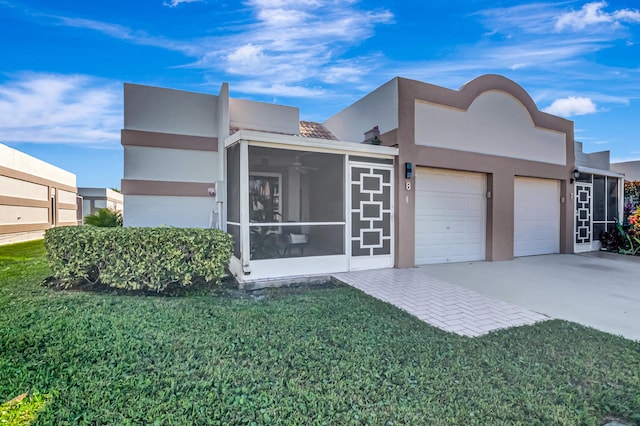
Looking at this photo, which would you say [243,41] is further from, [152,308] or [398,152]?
[152,308]

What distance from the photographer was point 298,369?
3.02m

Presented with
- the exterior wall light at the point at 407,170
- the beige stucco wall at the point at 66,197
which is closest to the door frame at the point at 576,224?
the exterior wall light at the point at 407,170

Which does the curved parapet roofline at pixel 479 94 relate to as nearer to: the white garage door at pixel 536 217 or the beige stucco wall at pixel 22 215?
the white garage door at pixel 536 217

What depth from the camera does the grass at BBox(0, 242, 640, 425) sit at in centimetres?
243

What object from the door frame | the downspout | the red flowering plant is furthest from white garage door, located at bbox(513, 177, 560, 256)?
the downspout

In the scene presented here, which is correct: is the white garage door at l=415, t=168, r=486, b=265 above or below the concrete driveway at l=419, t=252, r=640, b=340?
above

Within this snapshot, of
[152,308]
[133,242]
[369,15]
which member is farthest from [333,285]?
[369,15]

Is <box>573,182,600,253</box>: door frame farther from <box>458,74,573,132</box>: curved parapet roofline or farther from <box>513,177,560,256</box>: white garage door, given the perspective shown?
<box>458,74,573,132</box>: curved parapet roofline

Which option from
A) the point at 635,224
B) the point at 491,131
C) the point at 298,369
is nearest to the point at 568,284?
the point at 491,131

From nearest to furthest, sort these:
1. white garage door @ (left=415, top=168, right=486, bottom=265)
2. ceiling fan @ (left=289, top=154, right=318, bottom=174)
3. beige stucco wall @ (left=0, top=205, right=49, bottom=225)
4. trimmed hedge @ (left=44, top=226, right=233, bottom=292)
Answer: trimmed hedge @ (left=44, top=226, right=233, bottom=292), white garage door @ (left=415, top=168, right=486, bottom=265), ceiling fan @ (left=289, top=154, right=318, bottom=174), beige stucco wall @ (left=0, top=205, right=49, bottom=225)

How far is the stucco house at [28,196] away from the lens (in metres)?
14.5

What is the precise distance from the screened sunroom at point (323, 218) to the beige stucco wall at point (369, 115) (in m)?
1.09

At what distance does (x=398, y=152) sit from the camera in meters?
7.88

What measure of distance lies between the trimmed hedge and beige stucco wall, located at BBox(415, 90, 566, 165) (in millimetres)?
6032
